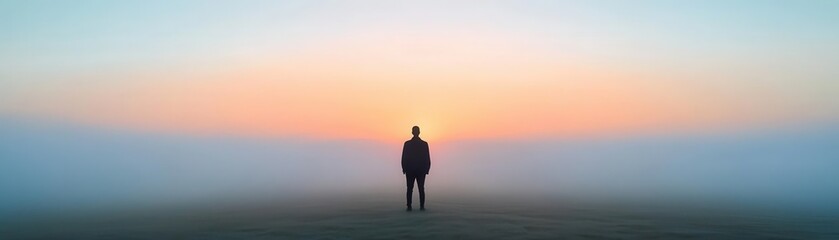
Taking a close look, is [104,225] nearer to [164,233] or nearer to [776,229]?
[164,233]

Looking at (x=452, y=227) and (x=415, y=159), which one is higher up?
(x=415, y=159)

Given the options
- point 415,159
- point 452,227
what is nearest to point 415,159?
point 415,159

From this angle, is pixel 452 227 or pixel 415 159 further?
pixel 415 159

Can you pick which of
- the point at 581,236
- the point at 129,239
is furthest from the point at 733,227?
the point at 129,239

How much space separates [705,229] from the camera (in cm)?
1272

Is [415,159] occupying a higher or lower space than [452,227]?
higher

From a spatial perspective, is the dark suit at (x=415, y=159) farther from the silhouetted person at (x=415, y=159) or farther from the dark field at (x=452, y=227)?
the dark field at (x=452, y=227)

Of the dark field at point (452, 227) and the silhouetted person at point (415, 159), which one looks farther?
the silhouetted person at point (415, 159)

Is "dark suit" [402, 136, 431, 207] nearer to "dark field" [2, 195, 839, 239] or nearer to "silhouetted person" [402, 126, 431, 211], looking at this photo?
"silhouetted person" [402, 126, 431, 211]

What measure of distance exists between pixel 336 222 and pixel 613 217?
22.2ft

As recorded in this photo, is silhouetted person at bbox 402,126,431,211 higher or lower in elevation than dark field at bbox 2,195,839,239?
higher

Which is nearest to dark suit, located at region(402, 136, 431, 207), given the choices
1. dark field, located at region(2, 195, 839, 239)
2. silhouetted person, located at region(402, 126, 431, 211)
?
silhouetted person, located at region(402, 126, 431, 211)

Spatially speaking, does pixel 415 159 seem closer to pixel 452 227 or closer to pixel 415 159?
pixel 415 159

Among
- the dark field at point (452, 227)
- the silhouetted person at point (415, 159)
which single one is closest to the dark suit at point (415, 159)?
the silhouetted person at point (415, 159)
